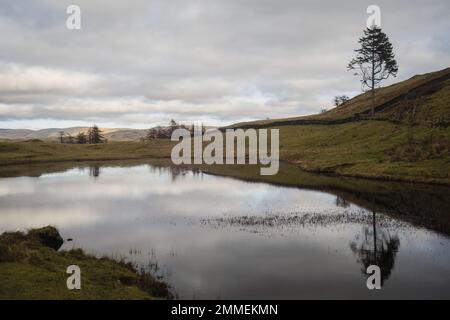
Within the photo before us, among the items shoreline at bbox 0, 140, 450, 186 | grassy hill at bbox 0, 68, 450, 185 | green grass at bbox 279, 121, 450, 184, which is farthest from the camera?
grassy hill at bbox 0, 68, 450, 185

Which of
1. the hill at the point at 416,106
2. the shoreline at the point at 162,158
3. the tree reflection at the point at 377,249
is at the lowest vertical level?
the tree reflection at the point at 377,249

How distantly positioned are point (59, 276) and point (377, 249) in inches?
746

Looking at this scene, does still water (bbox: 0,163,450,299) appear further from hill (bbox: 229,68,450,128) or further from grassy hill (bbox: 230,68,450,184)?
hill (bbox: 229,68,450,128)

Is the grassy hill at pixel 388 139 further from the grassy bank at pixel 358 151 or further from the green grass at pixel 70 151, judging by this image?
the green grass at pixel 70 151

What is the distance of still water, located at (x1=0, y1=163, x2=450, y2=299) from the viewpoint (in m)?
20.5

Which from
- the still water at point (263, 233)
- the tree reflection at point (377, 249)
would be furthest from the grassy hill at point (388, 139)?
the tree reflection at point (377, 249)

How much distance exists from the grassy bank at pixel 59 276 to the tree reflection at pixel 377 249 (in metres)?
12.0

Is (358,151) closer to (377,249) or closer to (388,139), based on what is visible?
(388,139)

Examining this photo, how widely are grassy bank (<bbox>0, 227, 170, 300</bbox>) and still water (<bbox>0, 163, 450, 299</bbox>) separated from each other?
1.60 m

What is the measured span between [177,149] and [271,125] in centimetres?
3590

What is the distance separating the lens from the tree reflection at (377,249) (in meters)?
23.0

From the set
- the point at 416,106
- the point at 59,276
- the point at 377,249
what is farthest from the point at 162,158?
the point at 59,276

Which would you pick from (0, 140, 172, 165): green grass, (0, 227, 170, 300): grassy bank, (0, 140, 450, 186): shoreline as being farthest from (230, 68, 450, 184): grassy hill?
(0, 140, 172, 165): green grass
